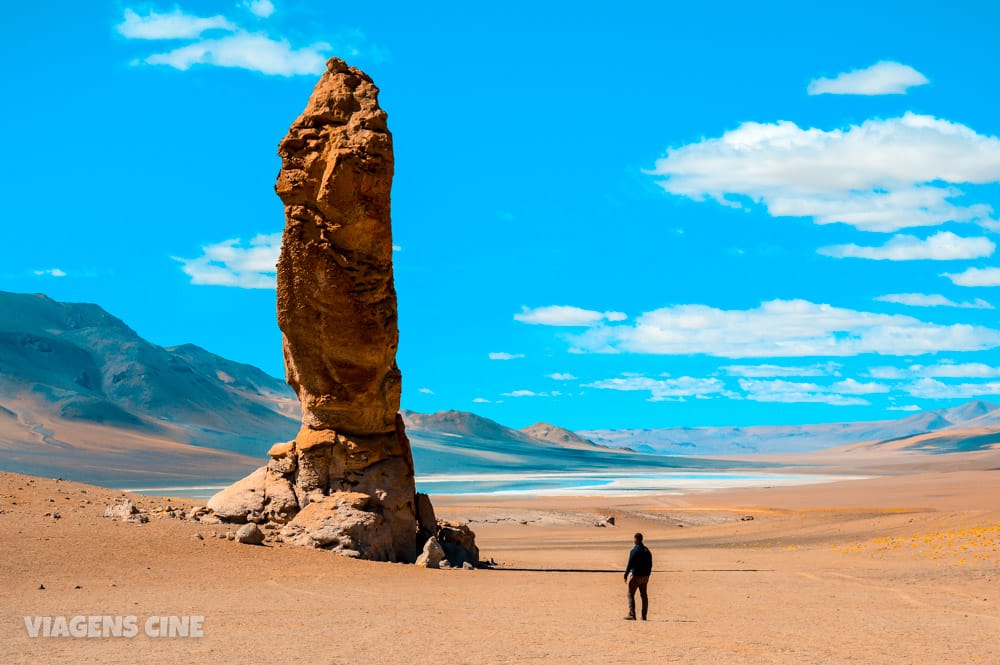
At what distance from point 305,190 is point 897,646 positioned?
41.5 ft

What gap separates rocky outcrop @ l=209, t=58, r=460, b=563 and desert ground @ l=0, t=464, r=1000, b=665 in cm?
135

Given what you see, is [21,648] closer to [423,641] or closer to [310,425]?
[423,641]

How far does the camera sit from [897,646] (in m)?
12.1

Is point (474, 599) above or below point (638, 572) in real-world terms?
below

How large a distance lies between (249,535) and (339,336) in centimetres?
401

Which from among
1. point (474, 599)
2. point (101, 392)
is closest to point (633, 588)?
point (474, 599)

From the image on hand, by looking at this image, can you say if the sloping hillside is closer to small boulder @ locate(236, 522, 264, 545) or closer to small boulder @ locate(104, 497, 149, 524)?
small boulder @ locate(104, 497, 149, 524)

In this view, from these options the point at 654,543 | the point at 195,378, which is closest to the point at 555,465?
the point at 195,378

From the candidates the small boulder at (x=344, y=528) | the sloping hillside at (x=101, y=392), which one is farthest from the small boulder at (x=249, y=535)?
the sloping hillside at (x=101, y=392)

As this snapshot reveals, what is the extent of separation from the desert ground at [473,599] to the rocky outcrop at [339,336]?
135 centimetres

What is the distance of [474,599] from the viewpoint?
15.8 meters

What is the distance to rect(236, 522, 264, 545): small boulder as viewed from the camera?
59.9ft

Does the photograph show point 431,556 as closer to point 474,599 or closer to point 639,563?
point 474,599

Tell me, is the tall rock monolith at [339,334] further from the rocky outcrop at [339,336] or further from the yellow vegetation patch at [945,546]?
the yellow vegetation patch at [945,546]
